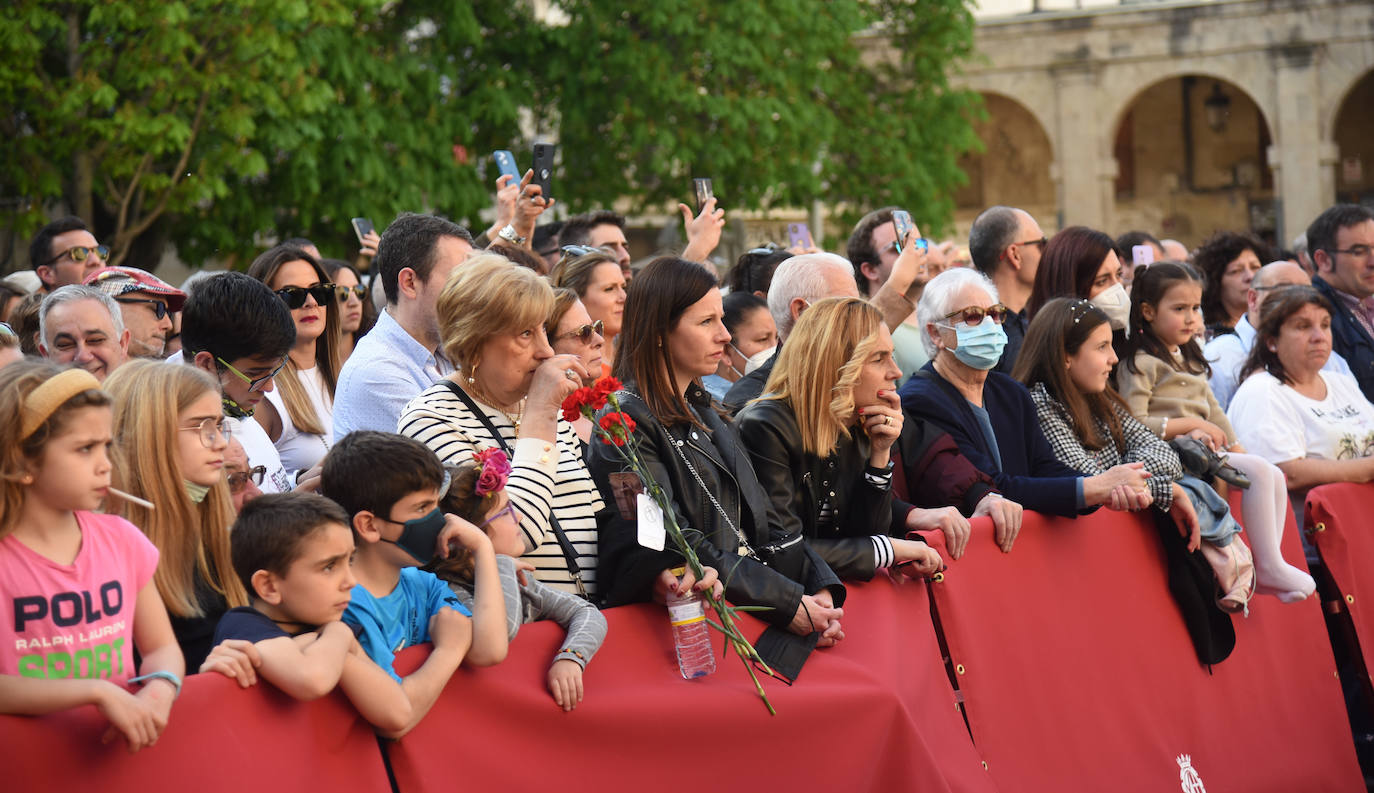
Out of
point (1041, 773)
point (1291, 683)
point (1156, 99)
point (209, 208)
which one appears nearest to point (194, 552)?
point (1041, 773)

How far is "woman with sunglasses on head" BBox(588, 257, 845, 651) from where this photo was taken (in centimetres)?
491

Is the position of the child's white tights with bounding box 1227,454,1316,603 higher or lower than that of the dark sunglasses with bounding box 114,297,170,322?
lower

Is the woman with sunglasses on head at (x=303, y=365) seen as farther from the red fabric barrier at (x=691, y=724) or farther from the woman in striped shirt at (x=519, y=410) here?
the red fabric barrier at (x=691, y=724)

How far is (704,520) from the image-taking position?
518 centimetres

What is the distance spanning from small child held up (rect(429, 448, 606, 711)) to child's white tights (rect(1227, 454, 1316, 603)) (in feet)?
11.9

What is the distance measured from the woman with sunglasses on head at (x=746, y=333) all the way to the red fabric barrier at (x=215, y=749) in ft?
12.1

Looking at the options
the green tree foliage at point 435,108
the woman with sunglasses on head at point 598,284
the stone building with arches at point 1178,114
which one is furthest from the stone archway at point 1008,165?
the woman with sunglasses on head at point 598,284

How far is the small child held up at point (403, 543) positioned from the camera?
426cm

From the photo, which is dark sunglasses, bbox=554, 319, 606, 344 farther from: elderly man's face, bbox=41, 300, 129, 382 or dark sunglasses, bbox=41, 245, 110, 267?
dark sunglasses, bbox=41, 245, 110, 267

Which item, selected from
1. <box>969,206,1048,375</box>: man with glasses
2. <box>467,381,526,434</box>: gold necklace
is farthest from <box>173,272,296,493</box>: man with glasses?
<box>969,206,1048,375</box>: man with glasses

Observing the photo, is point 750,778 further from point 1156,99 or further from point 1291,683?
point 1156,99

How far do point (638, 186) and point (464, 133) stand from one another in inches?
146

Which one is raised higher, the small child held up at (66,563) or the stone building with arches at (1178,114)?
the small child held up at (66,563)

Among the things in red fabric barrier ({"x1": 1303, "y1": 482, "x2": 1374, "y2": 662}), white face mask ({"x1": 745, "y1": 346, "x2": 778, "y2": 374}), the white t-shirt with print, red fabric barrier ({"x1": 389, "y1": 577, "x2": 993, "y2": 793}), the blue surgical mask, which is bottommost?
red fabric barrier ({"x1": 1303, "y1": 482, "x2": 1374, "y2": 662})
